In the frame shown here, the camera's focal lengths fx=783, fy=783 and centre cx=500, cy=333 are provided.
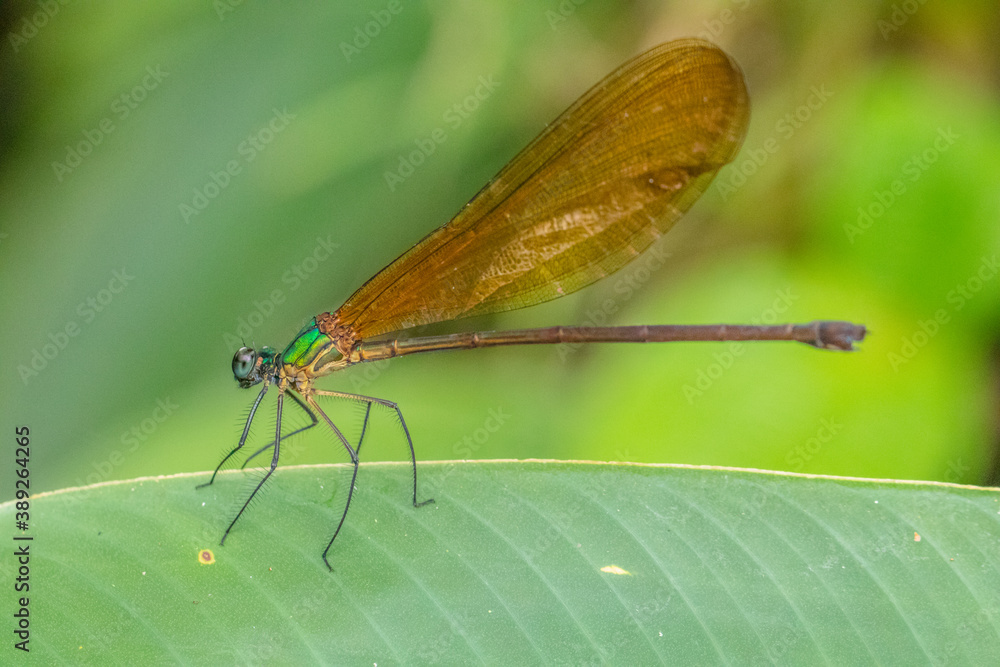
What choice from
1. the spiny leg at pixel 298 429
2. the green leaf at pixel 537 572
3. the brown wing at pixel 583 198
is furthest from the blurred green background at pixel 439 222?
the green leaf at pixel 537 572

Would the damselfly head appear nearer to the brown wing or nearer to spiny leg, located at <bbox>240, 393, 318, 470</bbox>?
spiny leg, located at <bbox>240, 393, 318, 470</bbox>

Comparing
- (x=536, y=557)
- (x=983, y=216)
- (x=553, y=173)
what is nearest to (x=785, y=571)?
(x=536, y=557)

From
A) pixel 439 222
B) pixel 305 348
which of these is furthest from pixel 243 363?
pixel 439 222

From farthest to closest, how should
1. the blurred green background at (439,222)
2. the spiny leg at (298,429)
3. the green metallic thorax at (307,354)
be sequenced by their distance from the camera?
the blurred green background at (439,222)
the green metallic thorax at (307,354)
the spiny leg at (298,429)

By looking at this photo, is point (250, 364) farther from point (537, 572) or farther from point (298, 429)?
point (537, 572)

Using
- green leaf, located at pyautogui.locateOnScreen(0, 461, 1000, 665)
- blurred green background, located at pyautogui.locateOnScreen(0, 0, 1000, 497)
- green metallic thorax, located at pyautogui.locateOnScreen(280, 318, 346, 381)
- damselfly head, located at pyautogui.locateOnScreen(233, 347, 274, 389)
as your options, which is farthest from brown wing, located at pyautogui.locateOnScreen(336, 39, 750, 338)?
green leaf, located at pyautogui.locateOnScreen(0, 461, 1000, 665)

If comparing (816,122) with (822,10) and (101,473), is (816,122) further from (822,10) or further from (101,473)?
(101,473)

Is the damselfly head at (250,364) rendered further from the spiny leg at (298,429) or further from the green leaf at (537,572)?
the green leaf at (537,572)

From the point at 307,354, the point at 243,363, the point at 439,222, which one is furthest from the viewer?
the point at 439,222
